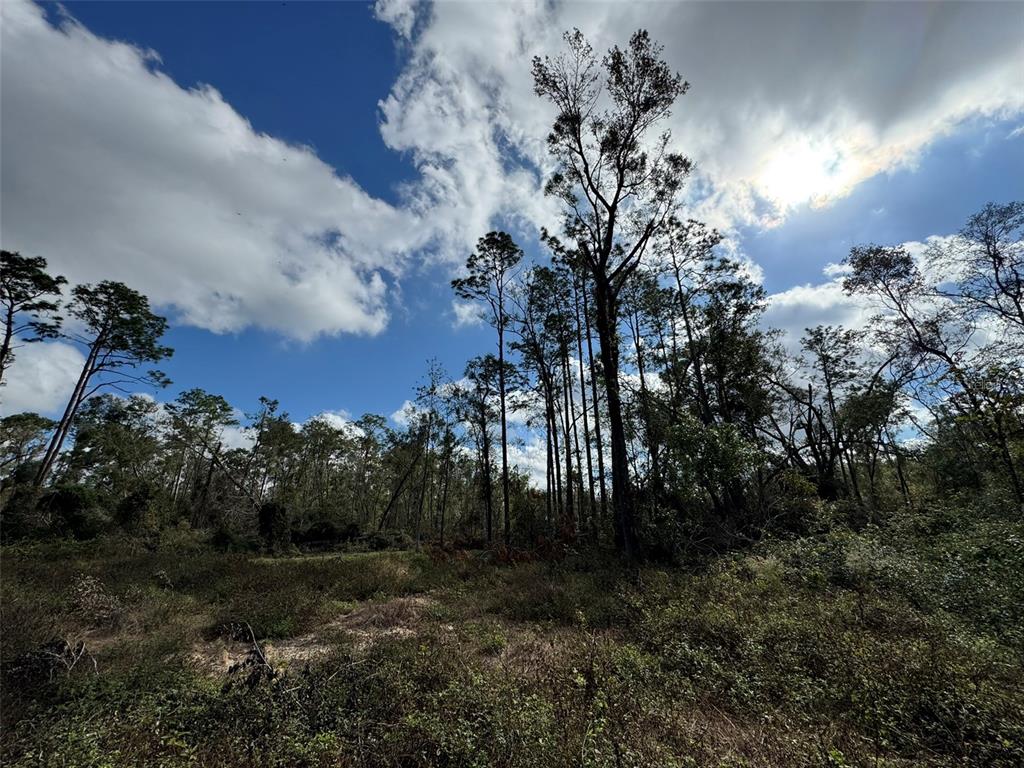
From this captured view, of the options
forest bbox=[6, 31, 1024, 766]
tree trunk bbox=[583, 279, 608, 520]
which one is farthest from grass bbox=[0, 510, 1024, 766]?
tree trunk bbox=[583, 279, 608, 520]

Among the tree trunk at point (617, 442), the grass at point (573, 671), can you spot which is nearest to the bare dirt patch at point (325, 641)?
the grass at point (573, 671)

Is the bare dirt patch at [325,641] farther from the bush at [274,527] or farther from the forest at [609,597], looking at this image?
the bush at [274,527]

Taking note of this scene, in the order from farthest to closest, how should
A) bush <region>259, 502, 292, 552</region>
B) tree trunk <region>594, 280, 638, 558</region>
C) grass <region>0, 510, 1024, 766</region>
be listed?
bush <region>259, 502, 292, 552</region>, tree trunk <region>594, 280, 638, 558</region>, grass <region>0, 510, 1024, 766</region>

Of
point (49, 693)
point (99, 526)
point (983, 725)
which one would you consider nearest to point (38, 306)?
point (99, 526)

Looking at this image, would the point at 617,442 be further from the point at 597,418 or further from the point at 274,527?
the point at 274,527

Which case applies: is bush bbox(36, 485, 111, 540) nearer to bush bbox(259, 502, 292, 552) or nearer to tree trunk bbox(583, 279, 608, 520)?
bush bbox(259, 502, 292, 552)

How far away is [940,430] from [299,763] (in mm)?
31609

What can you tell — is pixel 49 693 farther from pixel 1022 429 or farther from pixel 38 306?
pixel 38 306

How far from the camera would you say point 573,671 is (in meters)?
4.67

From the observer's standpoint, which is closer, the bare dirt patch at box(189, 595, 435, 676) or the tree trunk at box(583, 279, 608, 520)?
the bare dirt patch at box(189, 595, 435, 676)

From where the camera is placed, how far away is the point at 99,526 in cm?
1873

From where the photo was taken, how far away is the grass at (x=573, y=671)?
335cm

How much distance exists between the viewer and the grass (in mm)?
3354

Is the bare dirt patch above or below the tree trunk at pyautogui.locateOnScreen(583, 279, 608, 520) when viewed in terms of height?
below
